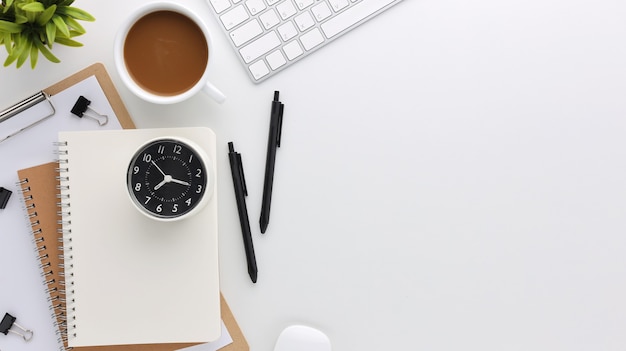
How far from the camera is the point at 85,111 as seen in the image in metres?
0.73

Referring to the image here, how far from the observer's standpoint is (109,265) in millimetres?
727

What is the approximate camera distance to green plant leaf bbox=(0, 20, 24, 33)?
2.03ft

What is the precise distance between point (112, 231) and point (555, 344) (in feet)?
2.06

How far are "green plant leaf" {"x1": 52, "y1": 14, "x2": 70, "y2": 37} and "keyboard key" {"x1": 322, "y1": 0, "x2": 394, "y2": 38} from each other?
315 mm

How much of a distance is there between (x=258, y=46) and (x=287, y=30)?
0.14 ft

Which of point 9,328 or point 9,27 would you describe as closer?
point 9,27

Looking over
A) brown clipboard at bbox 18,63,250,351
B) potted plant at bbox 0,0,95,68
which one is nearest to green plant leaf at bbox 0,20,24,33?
potted plant at bbox 0,0,95,68

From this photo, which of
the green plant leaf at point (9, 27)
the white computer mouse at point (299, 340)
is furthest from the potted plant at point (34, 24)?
the white computer mouse at point (299, 340)

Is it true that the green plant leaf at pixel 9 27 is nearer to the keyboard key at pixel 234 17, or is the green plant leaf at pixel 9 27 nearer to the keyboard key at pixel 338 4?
the keyboard key at pixel 234 17

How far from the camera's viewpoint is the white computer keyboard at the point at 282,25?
0.74 metres

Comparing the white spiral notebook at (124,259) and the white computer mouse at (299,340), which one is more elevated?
the white spiral notebook at (124,259)

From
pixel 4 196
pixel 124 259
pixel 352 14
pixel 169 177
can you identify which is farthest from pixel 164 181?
pixel 352 14

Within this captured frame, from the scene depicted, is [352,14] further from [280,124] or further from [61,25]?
[61,25]

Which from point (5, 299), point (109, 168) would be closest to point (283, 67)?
point (109, 168)
